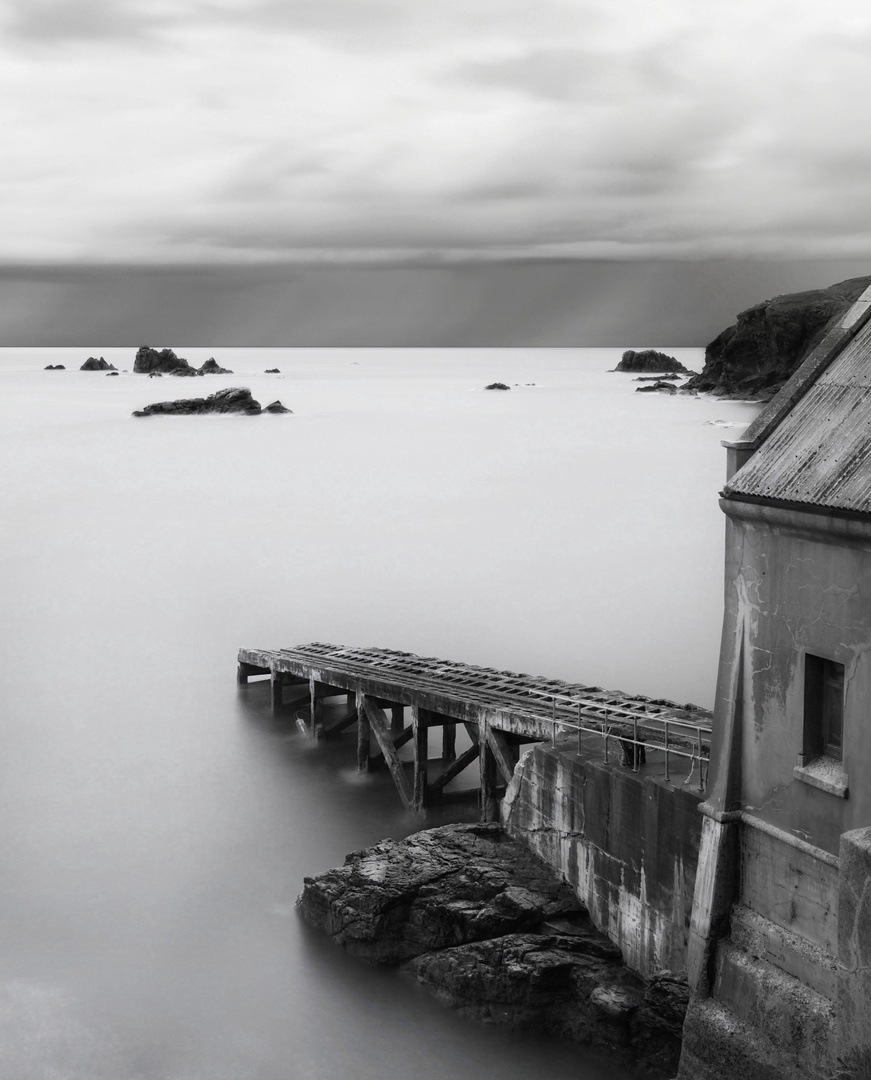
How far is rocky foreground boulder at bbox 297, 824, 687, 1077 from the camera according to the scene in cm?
1305

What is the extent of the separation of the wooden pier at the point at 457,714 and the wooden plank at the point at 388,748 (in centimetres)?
2

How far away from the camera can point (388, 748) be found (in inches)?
808

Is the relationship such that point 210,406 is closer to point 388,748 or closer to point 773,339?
point 773,339

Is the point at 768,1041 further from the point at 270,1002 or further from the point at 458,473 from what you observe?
the point at 458,473

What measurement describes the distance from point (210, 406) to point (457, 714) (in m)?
88.5

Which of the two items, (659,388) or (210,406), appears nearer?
(210,406)

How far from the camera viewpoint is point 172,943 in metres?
16.7

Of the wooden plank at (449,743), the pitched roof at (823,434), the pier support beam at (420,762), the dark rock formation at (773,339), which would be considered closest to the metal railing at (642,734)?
the pier support beam at (420,762)

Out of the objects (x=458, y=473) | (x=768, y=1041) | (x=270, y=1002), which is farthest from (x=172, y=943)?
(x=458, y=473)

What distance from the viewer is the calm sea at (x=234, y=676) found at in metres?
14.8

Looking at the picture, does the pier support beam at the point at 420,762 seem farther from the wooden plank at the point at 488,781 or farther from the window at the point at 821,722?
the window at the point at 821,722

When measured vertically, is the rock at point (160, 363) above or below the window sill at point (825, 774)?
above

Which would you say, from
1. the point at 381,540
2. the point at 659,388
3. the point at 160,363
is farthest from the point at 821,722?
the point at 160,363

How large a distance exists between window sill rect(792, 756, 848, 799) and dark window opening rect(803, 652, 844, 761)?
0.22 ft
